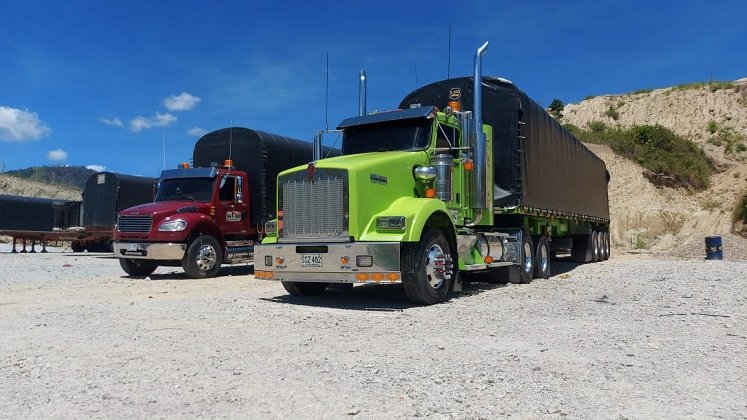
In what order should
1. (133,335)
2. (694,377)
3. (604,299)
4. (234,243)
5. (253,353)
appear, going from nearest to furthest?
(694,377) → (253,353) → (133,335) → (604,299) → (234,243)

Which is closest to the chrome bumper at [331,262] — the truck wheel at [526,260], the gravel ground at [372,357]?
→ the gravel ground at [372,357]

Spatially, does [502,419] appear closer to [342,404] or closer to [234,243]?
[342,404]

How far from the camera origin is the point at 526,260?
1195 centimetres

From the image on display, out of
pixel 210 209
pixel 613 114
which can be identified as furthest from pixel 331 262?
pixel 613 114

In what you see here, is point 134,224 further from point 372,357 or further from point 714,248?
point 714,248

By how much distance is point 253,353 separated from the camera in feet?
16.9

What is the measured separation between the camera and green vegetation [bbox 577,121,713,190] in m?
42.2

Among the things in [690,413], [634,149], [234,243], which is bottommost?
[690,413]

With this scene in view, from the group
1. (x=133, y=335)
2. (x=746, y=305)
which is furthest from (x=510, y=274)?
(x=133, y=335)

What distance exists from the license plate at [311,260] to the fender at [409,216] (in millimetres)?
662

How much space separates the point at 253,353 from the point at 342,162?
373 cm

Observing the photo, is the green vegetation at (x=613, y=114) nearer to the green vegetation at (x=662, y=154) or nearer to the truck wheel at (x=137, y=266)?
the green vegetation at (x=662, y=154)

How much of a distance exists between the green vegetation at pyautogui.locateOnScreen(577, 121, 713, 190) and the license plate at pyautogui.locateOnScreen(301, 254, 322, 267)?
3993cm

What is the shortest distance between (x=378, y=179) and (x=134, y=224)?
24.6ft
